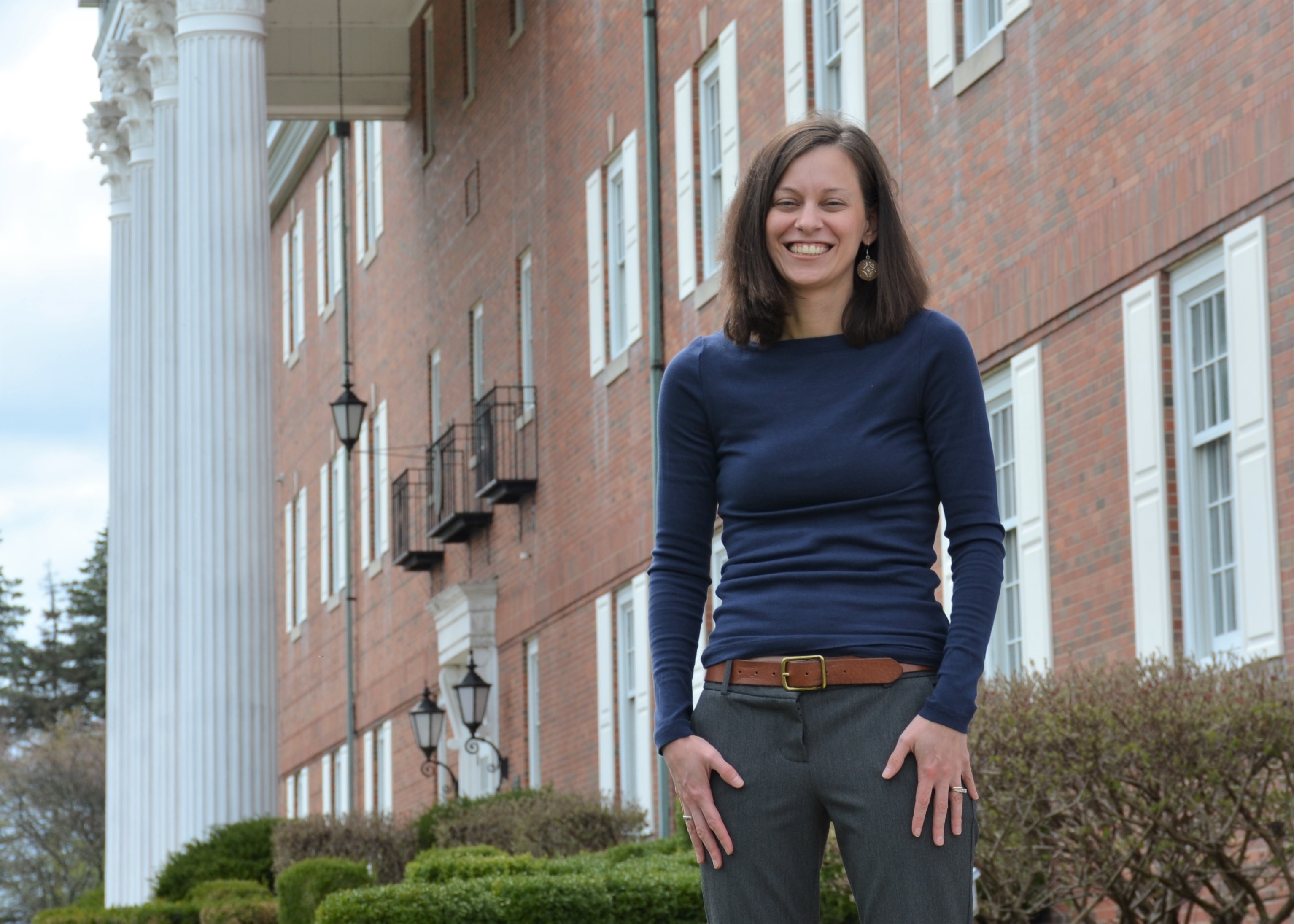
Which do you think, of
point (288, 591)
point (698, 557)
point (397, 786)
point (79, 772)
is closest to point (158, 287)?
Answer: point (397, 786)

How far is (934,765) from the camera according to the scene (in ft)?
11.1

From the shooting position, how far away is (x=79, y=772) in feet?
212

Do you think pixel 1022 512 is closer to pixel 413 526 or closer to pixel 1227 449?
pixel 1227 449

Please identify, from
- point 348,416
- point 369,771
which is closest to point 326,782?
point 369,771

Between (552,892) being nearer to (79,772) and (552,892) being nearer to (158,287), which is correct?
(158,287)

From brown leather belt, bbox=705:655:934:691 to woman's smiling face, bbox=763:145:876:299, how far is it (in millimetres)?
646

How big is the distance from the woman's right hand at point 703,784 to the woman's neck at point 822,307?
0.71m

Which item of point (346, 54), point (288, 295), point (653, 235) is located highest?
point (346, 54)

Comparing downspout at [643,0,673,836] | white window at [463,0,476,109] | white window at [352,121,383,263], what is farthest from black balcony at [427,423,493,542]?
white window at [352,121,383,263]

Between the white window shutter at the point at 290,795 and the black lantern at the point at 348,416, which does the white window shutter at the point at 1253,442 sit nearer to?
the black lantern at the point at 348,416

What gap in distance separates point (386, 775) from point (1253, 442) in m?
24.5

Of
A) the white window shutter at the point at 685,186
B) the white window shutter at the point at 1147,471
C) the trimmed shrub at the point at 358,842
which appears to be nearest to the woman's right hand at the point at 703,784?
the white window shutter at the point at 1147,471

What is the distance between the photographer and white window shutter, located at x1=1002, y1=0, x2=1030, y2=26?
14648mm

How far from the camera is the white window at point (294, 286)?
43.6 m
